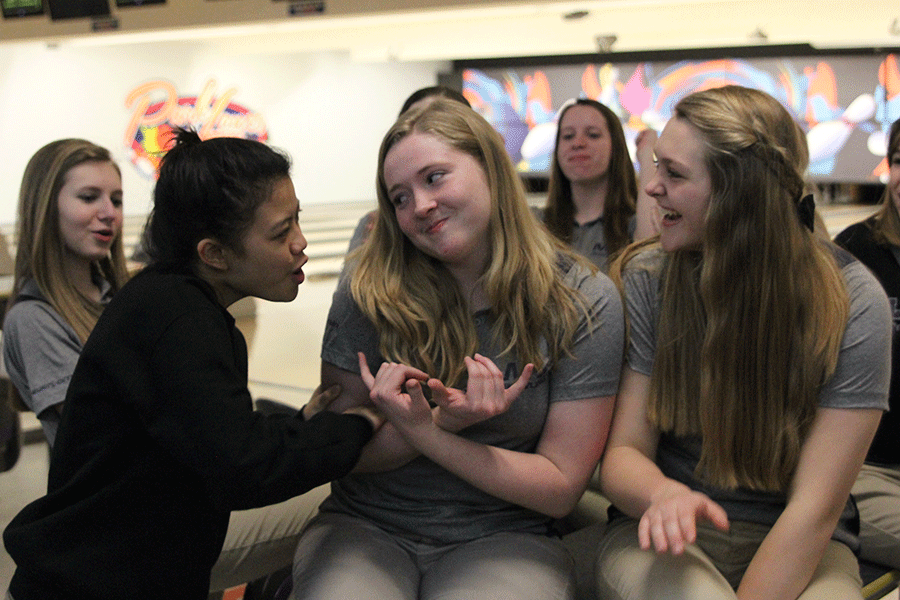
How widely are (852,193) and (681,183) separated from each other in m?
11.4

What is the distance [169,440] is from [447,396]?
40 cm

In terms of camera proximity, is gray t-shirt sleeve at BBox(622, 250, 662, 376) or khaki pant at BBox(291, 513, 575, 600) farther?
gray t-shirt sleeve at BBox(622, 250, 662, 376)

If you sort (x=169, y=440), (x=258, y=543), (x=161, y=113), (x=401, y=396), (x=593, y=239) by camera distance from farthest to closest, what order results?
(x=161, y=113), (x=593, y=239), (x=258, y=543), (x=401, y=396), (x=169, y=440)

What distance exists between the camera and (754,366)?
1.40m

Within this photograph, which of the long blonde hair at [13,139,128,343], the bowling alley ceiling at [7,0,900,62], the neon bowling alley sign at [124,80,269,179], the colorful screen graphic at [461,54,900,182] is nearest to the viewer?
the long blonde hair at [13,139,128,343]

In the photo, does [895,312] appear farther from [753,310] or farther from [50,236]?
[50,236]

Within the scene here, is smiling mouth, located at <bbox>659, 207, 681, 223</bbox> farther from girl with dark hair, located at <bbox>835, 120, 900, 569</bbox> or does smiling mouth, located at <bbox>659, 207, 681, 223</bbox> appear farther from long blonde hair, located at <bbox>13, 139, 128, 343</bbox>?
long blonde hair, located at <bbox>13, 139, 128, 343</bbox>

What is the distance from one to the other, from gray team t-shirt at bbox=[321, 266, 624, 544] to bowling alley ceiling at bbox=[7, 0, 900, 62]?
82.5 inches

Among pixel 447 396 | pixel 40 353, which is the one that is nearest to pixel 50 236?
pixel 40 353

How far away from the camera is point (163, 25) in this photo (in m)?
3.85

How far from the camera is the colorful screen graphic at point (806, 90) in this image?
920 cm

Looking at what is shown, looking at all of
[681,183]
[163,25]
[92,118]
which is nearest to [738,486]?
[681,183]

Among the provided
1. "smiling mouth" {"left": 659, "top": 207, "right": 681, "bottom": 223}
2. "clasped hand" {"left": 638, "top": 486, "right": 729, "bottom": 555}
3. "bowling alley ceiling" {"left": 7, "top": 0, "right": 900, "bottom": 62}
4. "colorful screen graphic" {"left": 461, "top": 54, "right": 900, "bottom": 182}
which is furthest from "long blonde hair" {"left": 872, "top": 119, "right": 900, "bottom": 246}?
"colorful screen graphic" {"left": 461, "top": 54, "right": 900, "bottom": 182}

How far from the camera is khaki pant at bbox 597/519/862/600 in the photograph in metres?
1.23
